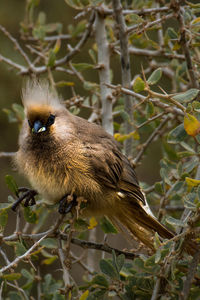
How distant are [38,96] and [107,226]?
1.00 m

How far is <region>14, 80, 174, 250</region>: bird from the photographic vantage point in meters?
2.97

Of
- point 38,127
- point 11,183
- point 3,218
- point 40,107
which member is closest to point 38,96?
point 40,107

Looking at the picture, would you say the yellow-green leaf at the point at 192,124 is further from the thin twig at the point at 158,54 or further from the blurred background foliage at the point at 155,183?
the thin twig at the point at 158,54

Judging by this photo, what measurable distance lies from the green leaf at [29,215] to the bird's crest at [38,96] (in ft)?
2.15

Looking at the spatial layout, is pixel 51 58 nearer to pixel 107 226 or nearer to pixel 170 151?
pixel 170 151

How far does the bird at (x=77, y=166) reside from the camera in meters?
2.97

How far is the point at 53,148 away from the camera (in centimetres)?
302

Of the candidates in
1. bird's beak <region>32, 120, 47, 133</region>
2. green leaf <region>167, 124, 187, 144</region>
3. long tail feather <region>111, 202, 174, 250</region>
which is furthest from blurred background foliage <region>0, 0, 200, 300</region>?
bird's beak <region>32, 120, 47, 133</region>

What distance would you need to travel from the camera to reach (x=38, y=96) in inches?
124

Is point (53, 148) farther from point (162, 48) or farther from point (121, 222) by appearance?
point (162, 48)

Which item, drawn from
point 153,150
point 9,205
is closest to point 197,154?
point 9,205

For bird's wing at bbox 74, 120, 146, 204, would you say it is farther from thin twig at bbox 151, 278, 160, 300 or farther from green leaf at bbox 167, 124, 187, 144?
thin twig at bbox 151, 278, 160, 300

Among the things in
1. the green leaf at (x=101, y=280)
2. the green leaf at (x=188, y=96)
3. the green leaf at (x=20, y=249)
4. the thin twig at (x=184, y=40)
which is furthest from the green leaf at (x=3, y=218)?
the thin twig at (x=184, y=40)

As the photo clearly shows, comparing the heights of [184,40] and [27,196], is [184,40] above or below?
above
